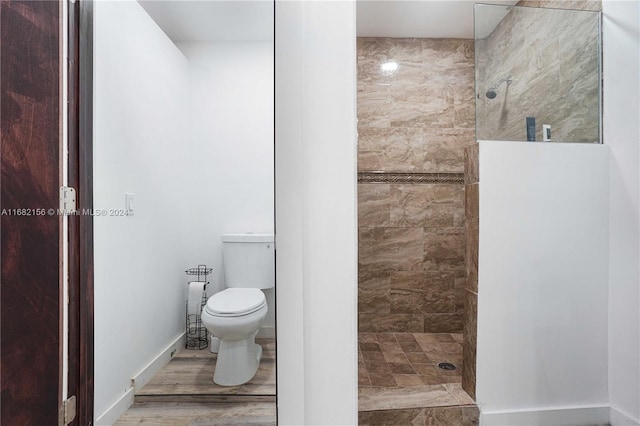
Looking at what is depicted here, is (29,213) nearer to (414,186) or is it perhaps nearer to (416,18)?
(414,186)

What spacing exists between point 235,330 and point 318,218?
104cm

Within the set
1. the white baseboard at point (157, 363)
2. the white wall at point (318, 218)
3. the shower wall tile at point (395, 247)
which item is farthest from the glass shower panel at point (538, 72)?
the white baseboard at point (157, 363)

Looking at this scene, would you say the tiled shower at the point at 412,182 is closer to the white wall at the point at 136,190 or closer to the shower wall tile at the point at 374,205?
the shower wall tile at the point at 374,205

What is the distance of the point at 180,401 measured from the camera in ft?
5.49

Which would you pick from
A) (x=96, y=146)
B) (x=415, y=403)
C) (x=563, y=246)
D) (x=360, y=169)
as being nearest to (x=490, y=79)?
(x=563, y=246)

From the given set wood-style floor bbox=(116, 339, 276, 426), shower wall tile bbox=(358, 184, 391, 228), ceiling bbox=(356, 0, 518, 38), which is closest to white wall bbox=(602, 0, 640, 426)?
ceiling bbox=(356, 0, 518, 38)

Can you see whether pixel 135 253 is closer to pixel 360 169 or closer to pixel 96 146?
pixel 96 146

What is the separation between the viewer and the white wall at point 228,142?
2027 mm

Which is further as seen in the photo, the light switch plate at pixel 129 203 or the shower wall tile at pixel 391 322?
the shower wall tile at pixel 391 322

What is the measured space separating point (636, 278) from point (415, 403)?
1155 mm

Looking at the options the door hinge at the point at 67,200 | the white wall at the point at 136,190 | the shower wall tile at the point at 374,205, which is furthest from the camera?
the shower wall tile at the point at 374,205

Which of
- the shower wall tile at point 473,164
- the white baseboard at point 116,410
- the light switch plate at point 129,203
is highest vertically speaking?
the shower wall tile at point 473,164

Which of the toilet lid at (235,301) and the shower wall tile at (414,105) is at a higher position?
the shower wall tile at (414,105)

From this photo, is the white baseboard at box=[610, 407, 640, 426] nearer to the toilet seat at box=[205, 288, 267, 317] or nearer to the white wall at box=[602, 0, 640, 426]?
the white wall at box=[602, 0, 640, 426]
